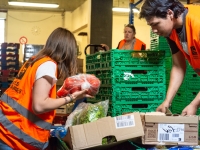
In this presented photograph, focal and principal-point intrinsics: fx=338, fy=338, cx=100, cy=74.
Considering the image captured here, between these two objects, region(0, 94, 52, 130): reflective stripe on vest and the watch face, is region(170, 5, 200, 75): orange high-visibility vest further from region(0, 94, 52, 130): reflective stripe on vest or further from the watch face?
the watch face

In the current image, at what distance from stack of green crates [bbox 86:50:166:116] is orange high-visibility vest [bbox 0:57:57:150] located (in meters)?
0.94

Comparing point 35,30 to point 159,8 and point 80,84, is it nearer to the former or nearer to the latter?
point 80,84

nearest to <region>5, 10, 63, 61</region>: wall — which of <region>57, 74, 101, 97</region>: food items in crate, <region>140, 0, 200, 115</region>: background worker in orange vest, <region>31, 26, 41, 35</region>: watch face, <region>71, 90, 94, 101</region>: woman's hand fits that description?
<region>31, 26, 41, 35</region>: watch face

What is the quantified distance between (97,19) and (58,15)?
7148 millimetres

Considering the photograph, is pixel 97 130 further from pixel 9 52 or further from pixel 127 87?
pixel 9 52

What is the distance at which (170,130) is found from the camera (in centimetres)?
212

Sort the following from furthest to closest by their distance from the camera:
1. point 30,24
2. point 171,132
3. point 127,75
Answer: point 30,24 → point 127,75 → point 171,132

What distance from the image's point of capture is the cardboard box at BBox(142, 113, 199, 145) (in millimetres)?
2113

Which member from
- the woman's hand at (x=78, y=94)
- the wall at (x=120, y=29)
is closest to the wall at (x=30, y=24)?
the wall at (x=120, y=29)

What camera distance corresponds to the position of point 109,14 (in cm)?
805

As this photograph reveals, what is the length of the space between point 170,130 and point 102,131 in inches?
17.1

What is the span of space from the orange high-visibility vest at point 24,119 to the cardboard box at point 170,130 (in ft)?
2.13

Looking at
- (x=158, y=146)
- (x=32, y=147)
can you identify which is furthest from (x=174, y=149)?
(x=32, y=147)

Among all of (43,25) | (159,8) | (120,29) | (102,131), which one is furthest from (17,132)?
(43,25)
